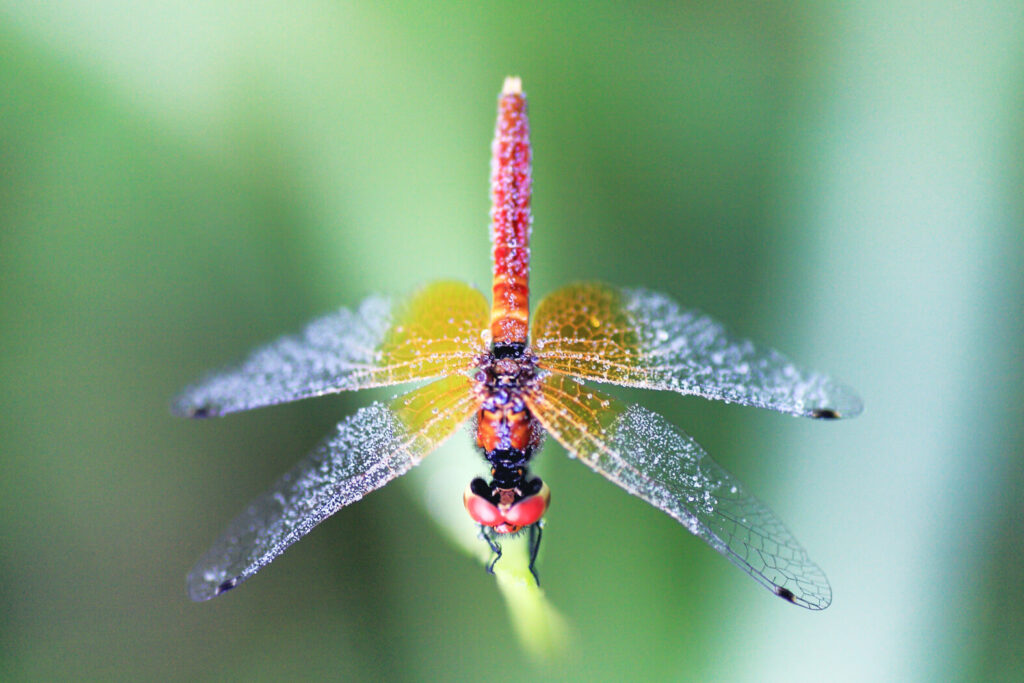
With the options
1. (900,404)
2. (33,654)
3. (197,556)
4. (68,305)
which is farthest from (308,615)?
(900,404)

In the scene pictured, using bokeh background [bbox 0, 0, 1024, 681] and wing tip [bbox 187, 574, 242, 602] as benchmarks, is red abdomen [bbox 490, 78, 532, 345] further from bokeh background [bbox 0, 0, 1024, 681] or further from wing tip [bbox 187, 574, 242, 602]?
wing tip [bbox 187, 574, 242, 602]

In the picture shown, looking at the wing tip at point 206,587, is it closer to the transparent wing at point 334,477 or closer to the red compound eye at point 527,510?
the transparent wing at point 334,477

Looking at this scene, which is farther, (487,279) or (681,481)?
(487,279)

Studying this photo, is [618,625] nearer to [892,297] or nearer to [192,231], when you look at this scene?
[892,297]

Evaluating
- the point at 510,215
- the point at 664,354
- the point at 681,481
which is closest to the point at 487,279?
the point at 510,215

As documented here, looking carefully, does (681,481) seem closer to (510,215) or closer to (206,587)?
(510,215)

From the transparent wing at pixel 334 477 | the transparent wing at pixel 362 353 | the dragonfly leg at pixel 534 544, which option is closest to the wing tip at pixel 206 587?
the transparent wing at pixel 334 477
